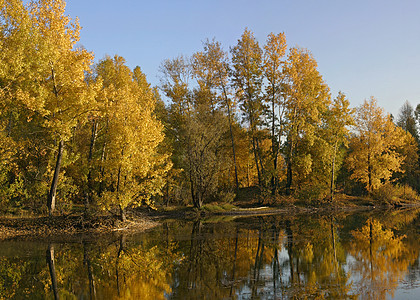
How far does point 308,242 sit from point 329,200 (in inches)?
866

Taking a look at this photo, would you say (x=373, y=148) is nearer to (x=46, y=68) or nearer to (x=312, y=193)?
(x=312, y=193)

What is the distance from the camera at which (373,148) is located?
133 ft

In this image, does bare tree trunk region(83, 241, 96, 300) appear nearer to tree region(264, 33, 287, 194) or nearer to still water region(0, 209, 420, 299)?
still water region(0, 209, 420, 299)

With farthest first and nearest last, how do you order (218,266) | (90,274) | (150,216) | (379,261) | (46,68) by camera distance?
(150,216), (46,68), (379,261), (218,266), (90,274)

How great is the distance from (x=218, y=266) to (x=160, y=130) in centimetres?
1185

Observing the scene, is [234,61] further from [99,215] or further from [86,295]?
[86,295]

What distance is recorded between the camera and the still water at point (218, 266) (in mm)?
8930

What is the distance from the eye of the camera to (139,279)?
33.8ft

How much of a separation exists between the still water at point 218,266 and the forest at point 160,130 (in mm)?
5452

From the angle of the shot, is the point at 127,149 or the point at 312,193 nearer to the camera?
the point at 127,149

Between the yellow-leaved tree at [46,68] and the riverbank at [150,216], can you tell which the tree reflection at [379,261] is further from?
the yellow-leaved tree at [46,68]

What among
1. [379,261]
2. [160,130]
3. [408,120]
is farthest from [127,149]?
[408,120]

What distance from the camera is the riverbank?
19656 mm

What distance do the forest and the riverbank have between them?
0.65 m
